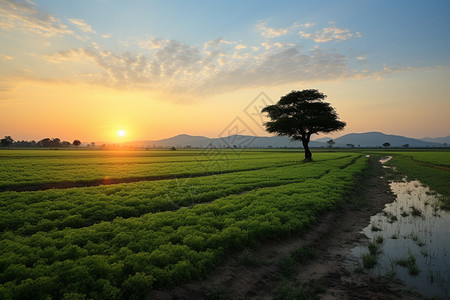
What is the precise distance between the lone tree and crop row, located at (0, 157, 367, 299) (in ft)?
138

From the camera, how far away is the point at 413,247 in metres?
11.4

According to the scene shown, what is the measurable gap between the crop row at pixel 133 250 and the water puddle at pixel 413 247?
366 centimetres

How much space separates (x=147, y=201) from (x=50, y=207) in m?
5.92

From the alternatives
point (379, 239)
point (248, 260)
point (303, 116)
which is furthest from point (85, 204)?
point (303, 116)

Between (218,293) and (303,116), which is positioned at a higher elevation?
(303,116)

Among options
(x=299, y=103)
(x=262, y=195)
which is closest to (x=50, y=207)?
(x=262, y=195)

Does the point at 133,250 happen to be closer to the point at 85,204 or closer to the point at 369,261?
the point at 85,204

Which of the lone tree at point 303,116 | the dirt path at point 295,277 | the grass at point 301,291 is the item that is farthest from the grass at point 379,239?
the lone tree at point 303,116

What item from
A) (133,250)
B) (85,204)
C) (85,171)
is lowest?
(133,250)

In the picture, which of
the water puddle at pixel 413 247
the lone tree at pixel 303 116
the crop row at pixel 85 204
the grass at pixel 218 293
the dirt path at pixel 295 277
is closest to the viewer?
the grass at pixel 218 293

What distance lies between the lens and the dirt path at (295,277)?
25.6 ft

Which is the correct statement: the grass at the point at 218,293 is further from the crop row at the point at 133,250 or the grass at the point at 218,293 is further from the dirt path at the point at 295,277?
the crop row at the point at 133,250

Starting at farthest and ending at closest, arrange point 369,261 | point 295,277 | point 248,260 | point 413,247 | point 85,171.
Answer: point 85,171, point 413,247, point 369,261, point 248,260, point 295,277

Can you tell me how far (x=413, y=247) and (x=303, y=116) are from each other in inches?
1837
